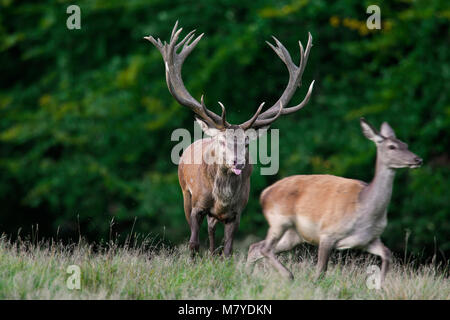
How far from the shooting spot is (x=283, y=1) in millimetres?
14266

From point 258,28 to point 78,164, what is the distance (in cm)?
439

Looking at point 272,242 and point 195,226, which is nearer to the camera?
point 272,242

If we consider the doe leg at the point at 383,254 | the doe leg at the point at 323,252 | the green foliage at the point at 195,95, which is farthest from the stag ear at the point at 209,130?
the green foliage at the point at 195,95

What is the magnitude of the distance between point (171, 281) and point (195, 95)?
8793mm

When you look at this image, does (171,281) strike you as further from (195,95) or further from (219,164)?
(195,95)

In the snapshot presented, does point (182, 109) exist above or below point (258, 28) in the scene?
below

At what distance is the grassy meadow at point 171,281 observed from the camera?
17.3 feet

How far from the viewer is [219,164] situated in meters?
7.05

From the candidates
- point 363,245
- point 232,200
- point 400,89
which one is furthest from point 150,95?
point 363,245

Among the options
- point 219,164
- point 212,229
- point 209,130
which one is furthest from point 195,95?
point 219,164

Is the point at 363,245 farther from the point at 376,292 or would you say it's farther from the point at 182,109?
the point at 182,109

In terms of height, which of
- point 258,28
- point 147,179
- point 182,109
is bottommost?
point 147,179
